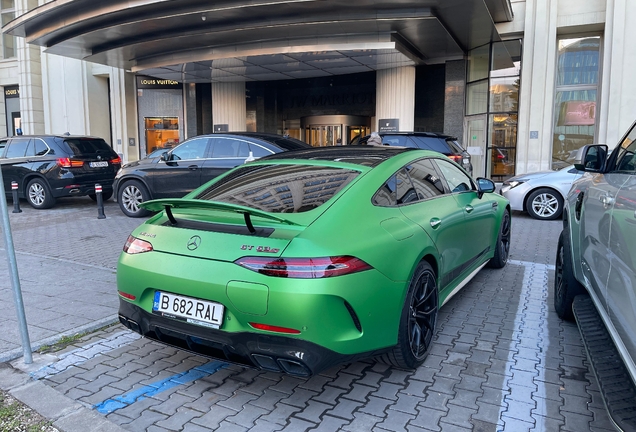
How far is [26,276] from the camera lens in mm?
5844

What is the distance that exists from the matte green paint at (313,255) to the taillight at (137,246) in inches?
1.5

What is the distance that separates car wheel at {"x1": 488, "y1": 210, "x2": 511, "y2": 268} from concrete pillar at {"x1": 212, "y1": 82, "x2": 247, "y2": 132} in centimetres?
1517

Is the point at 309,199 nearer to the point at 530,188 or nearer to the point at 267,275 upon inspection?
the point at 267,275

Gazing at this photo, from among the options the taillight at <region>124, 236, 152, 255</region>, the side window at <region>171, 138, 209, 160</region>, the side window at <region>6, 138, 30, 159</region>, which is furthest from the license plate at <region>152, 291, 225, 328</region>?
the side window at <region>6, 138, 30, 159</region>

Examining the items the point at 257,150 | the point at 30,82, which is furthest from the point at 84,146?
the point at 30,82

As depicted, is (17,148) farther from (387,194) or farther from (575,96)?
(575,96)

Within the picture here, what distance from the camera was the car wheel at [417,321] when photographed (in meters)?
3.13

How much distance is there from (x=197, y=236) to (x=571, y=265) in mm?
3021

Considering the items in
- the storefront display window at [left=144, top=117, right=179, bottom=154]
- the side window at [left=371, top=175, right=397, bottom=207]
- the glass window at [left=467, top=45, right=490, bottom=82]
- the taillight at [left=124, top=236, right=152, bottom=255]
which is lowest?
the taillight at [left=124, top=236, right=152, bottom=255]

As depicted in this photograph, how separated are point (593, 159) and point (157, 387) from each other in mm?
3454

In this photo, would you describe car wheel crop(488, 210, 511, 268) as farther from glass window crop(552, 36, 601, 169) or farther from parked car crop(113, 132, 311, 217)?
glass window crop(552, 36, 601, 169)

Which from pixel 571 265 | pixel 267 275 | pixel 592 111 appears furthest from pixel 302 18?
pixel 267 275

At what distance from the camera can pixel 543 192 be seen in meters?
10.1

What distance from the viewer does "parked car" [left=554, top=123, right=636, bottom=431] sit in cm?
229
